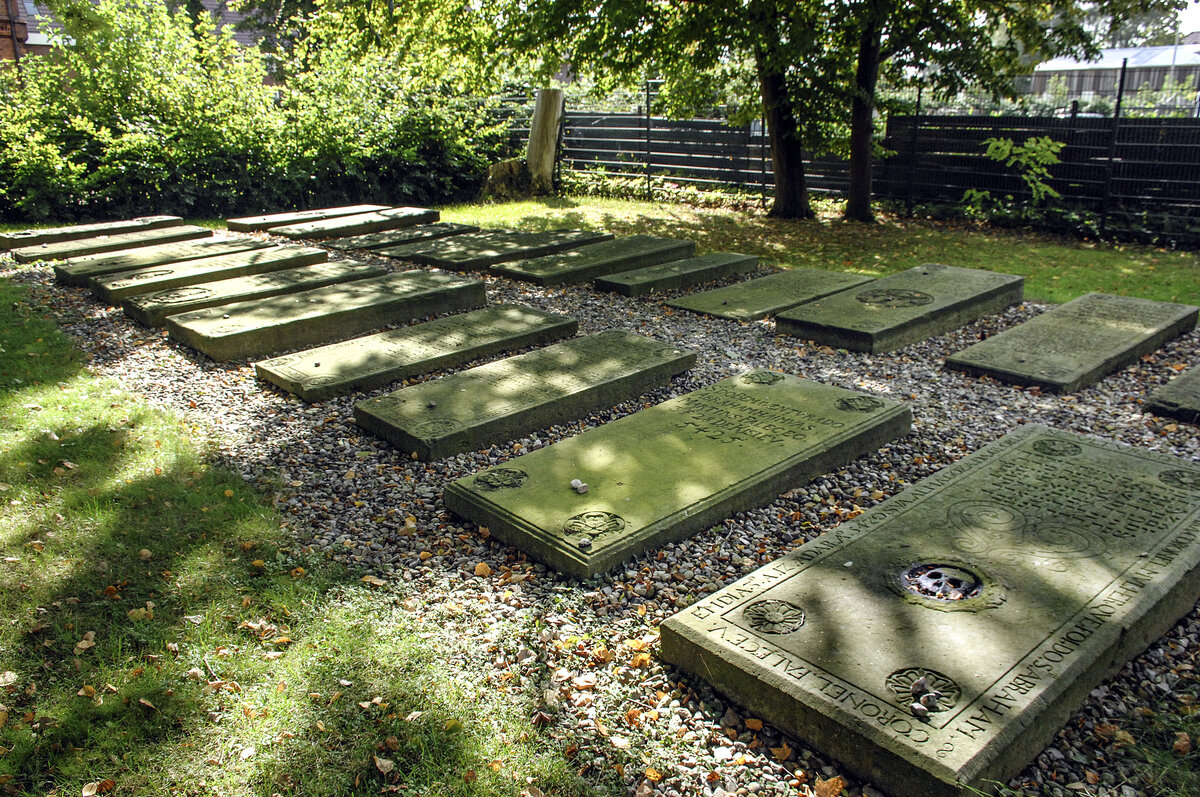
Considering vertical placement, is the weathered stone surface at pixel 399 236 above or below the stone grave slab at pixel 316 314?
above

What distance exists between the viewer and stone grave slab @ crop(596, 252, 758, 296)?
28.1 ft

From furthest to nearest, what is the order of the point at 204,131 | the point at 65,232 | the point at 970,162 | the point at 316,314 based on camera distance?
the point at 204,131, the point at 970,162, the point at 65,232, the point at 316,314

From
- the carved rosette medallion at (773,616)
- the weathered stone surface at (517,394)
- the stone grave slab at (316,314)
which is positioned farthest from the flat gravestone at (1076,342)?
the stone grave slab at (316,314)

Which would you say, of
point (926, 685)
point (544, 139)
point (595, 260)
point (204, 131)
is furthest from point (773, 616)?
point (544, 139)

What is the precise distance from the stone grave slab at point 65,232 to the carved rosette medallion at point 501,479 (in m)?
9.37

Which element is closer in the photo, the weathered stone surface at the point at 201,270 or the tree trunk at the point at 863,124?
the weathered stone surface at the point at 201,270

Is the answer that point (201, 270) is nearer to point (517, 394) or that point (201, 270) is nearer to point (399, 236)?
point (399, 236)

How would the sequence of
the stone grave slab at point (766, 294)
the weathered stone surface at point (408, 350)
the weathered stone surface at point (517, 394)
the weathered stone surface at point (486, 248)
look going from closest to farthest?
the weathered stone surface at point (517, 394)
the weathered stone surface at point (408, 350)
the stone grave slab at point (766, 294)
the weathered stone surface at point (486, 248)

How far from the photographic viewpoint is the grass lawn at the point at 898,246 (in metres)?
9.23

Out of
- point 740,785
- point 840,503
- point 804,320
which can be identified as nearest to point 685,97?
point 804,320

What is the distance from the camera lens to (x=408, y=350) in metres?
6.36

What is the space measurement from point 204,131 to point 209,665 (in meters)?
12.6

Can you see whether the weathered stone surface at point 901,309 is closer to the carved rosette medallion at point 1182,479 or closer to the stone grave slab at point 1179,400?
the stone grave slab at point 1179,400

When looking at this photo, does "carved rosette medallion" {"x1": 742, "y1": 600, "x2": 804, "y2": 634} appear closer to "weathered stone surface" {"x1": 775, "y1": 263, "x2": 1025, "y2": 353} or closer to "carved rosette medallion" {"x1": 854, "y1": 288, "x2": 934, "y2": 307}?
"weathered stone surface" {"x1": 775, "y1": 263, "x2": 1025, "y2": 353}
